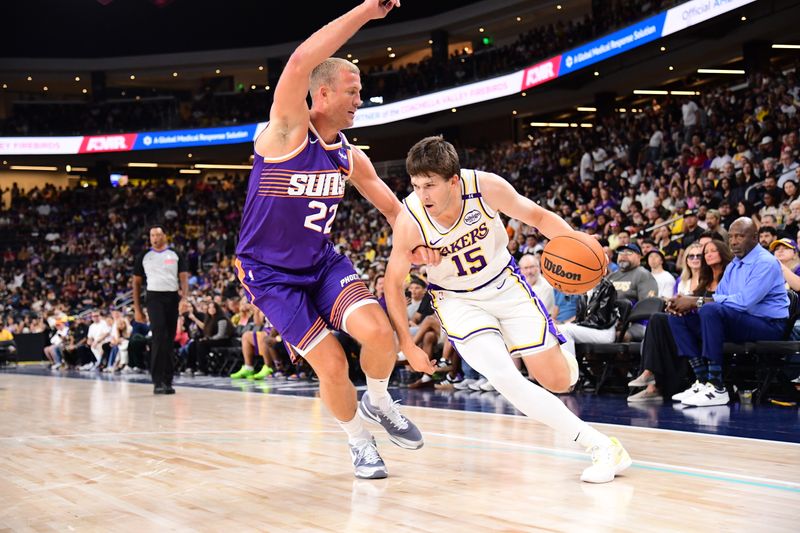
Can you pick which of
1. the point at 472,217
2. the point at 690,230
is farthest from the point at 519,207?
the point at 690,230

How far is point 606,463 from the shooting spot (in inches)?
140

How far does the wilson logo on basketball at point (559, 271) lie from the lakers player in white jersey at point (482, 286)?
5.2 inches

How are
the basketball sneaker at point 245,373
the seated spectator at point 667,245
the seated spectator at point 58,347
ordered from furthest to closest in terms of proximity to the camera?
the seated spectator at point 58,347 < the basketball sneaker at point 245,373 < the seated spectator at point 667,245

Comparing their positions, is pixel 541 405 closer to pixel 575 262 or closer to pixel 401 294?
pixel 575 262

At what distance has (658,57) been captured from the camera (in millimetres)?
20312

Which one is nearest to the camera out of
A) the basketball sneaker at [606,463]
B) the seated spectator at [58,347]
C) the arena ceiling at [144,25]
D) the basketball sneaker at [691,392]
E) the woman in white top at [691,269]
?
the basketball sneaker at [606,463]

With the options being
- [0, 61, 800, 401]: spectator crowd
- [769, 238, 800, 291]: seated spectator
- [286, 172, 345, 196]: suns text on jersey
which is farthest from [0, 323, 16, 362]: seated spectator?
[286, 172, 345, 196]: suns text on jersey

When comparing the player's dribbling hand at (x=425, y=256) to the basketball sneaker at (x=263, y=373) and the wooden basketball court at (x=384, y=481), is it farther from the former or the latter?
the basketball sneaker at (x=263, y=373)

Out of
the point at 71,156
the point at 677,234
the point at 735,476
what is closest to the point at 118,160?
the point at 71,156

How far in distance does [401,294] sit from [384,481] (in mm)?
842

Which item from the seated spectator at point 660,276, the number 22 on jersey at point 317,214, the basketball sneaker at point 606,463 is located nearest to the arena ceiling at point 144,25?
the seated spectator at point 660,276

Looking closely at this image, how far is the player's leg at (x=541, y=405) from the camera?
3576 mm

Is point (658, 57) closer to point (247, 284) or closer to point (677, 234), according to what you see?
point (677, 234)

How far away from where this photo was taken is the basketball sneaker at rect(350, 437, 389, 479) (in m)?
3.81
